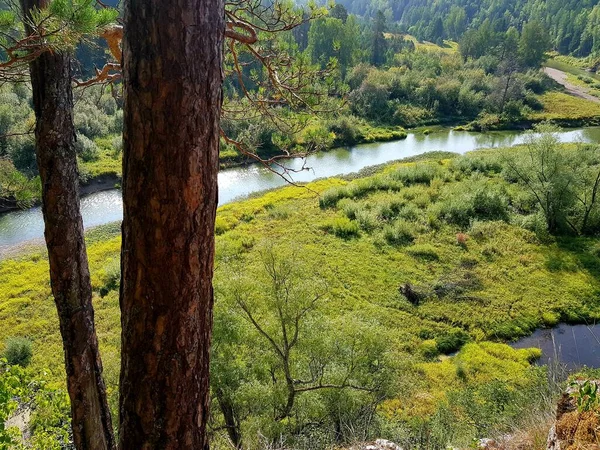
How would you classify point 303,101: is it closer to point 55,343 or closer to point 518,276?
point 55,343

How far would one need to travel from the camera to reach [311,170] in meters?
35.1

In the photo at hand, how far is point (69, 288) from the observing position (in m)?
3.36

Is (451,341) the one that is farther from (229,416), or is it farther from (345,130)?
(345,130)

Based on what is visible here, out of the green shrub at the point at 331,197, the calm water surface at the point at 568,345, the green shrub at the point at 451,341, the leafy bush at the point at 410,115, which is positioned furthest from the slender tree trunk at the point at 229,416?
the leafy bush at the point at 410,115

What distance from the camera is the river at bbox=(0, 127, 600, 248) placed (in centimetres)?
2275

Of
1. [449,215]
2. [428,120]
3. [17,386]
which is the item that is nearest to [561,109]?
[428,120]

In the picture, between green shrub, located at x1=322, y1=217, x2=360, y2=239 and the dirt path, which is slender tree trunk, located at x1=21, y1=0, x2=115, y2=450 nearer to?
green shrub, located at x1=322, y1=217, x2=360, y2=239

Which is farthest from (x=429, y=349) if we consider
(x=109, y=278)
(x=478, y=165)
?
(x=478, y=165)

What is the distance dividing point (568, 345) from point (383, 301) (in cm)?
630

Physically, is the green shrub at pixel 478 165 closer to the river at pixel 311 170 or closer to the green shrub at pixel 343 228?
the river at pixel 311 170

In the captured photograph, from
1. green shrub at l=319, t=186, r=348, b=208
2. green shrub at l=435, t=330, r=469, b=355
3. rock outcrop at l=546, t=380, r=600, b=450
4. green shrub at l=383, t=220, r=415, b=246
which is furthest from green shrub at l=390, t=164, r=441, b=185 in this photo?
rock outcrop at l=546, t=380, r=600, b=450

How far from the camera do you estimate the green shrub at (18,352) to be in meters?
13.0

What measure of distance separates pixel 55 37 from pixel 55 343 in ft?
46.3

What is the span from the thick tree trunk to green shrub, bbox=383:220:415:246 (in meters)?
19.0
